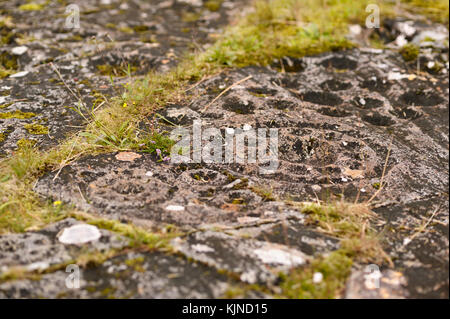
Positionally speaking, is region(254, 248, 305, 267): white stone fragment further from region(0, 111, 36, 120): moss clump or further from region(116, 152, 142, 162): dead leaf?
region(0, 111, 36, 120): moss clump

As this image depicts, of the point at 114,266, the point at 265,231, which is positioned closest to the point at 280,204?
the point at 265,231

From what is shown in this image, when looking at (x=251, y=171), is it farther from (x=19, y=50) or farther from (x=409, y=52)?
(x=19, y=50)

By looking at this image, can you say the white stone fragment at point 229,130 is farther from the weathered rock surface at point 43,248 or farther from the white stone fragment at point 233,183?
the weathered rock surface at point 43,248

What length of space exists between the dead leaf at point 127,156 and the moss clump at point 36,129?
659mm

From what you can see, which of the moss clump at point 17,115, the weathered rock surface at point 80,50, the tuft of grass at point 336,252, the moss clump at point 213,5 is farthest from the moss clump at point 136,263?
→ the moss clump at point 213,5

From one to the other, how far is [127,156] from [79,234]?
0.78m

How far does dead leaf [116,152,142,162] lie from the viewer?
2.60 m

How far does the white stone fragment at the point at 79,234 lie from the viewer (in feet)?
6.37

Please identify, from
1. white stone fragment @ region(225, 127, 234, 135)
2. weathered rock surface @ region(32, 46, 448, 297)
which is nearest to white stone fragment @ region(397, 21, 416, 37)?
weathered rock surface @ region(32, 46, 448, 297)

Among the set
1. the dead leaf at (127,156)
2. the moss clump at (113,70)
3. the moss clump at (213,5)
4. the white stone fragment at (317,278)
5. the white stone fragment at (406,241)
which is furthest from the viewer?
the moss clump at (213,5)

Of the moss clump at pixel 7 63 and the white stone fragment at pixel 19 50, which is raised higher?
the white stone fragment at pixel 19 50

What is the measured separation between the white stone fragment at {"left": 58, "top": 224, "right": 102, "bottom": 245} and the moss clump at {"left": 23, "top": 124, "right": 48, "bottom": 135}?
1140mm

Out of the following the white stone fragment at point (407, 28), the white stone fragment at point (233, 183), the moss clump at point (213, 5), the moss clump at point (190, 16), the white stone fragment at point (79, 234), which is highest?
the moss clump at point (213, 5)

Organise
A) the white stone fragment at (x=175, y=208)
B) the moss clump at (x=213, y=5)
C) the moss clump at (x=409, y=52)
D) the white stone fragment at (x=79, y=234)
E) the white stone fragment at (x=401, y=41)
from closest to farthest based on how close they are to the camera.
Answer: the white stone fragment at (x=79, y=234) < the white stone fragment at (x=175, y=208) < the moss clump at (x=409, y=52) < the white stone fragment at (x=401, y=41) < the moss clump at (x=213, y=5)
